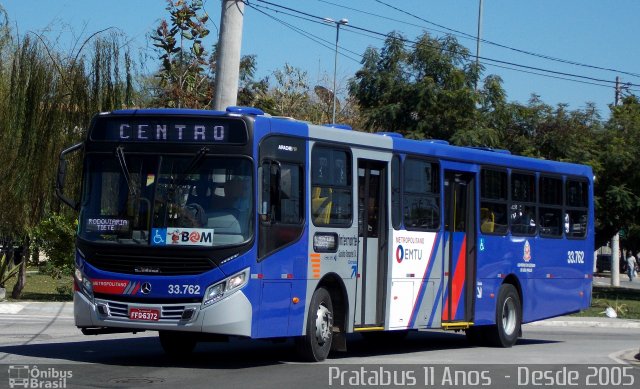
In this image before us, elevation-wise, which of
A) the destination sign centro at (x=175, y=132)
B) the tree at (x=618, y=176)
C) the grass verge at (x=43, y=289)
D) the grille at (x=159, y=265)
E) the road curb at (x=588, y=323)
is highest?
the tree at (x=618, y=176)

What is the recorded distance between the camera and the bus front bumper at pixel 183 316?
12.3 m

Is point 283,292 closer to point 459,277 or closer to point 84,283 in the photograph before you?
point 84,283

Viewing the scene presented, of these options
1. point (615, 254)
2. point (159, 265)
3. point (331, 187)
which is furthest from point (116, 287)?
point (615, 254)

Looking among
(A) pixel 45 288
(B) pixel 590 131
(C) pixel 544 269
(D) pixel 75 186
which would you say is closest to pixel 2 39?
(D) pixel 75 186

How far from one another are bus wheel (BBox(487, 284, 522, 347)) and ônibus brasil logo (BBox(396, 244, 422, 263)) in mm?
2853

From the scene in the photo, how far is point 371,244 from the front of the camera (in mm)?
15023

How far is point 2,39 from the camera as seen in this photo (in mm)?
26703

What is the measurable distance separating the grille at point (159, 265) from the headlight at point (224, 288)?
0.22 m

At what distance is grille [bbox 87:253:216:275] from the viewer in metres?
12.4

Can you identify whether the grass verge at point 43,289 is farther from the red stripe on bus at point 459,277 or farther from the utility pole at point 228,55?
the red stripe on bus at point 459,277

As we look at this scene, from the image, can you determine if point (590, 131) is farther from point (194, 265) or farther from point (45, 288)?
point (194, 265)

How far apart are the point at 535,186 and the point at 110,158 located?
29.0 feet

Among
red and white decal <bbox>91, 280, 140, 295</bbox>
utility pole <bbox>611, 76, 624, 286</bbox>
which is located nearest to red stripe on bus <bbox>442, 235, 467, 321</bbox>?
red and white decal <bbox>91, 280, 140, 295</bbox>

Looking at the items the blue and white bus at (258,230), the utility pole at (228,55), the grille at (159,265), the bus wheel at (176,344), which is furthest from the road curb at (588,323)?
the grille at (159,265)
